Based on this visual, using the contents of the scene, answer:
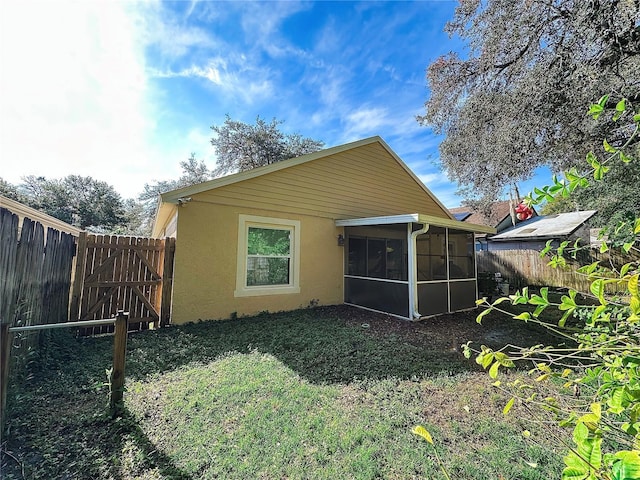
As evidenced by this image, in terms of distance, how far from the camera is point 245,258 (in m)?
6.62

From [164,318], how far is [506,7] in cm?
950

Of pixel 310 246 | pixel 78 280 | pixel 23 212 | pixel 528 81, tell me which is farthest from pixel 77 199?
pixel 528 81

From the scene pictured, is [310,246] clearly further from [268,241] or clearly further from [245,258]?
[245,258]

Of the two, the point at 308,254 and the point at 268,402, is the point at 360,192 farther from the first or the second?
the point at 268,402

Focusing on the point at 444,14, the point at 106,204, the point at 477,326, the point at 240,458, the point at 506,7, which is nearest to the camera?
the point at 240,458

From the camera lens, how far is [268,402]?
119 inches

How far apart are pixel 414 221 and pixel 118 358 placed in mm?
5404

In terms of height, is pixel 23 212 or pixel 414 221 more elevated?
pixel 414 221

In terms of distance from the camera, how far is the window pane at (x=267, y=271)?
6.75 m

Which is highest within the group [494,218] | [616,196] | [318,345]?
[494,218]

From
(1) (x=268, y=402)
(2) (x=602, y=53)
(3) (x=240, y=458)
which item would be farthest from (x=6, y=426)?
(2) (x=602, y=53)

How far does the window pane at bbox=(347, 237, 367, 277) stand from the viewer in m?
7.75

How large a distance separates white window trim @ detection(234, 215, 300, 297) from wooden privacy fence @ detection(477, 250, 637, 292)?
11112 mm

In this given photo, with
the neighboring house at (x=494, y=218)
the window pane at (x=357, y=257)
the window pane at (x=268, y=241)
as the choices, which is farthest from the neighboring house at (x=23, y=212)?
the neighboring house at (x=494, y=218)
